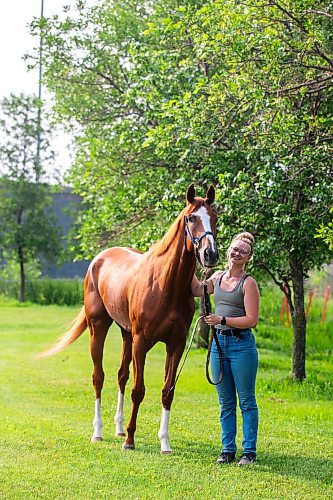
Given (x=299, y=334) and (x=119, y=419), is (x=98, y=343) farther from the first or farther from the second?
(x=299, y=334)

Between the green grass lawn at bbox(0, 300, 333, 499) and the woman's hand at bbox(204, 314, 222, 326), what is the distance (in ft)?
3.80

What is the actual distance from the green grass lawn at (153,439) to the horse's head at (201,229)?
1.69 m

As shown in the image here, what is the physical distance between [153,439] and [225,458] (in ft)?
3.85

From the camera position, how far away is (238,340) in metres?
6.85

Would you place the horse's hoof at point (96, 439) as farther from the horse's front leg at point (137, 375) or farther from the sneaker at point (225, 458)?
the sneaker at point (225, 458)

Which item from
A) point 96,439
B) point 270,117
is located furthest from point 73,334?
point 270,117


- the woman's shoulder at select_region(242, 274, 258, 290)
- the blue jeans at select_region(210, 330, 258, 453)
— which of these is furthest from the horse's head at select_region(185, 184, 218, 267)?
the blue jeans at select_region(210, 330, 258, 453)

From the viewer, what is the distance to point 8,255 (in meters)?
30.7

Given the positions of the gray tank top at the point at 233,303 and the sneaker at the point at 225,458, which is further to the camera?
the sneaker at the point at 225,458

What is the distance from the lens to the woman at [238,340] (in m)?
6.76

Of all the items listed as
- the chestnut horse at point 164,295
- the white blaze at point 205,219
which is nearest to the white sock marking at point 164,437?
the chestnut horse at point 164,295

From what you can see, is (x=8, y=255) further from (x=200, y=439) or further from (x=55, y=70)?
(x=200, y=439)

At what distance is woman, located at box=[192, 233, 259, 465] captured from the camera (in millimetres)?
6762

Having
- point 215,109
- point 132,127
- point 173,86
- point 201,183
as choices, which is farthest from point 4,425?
point 132,127
